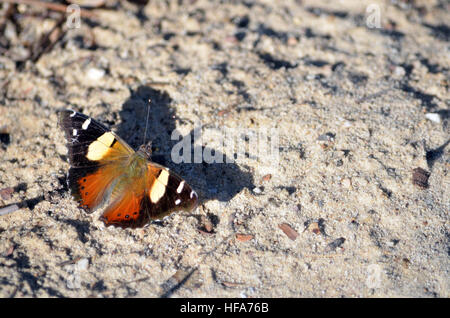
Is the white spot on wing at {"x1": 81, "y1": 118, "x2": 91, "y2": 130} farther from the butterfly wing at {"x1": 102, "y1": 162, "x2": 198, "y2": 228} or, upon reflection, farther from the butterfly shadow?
the butterfly wing at {"x1": 102, "y1": 162, "x2": 198, "y2": 228}

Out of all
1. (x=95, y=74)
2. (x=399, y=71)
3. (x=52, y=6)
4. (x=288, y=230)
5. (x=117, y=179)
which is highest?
(x=52, y=6)

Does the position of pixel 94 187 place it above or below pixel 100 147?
below

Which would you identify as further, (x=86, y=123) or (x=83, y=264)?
(x=86, y=123)

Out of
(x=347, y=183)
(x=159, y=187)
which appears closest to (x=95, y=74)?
(x=159, y=187)

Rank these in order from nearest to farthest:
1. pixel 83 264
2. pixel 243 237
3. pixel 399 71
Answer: pixel 83 264, pixel 243 237, pixel 399 71

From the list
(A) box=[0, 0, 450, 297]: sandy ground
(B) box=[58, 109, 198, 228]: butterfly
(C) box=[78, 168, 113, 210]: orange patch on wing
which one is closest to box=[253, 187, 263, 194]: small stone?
(A) box=[0, 0, 450, 297]: sandy ground

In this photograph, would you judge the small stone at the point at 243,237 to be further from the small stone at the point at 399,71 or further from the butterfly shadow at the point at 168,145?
the small stone at the point at 399,71

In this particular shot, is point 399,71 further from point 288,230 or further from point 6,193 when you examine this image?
point 6,193

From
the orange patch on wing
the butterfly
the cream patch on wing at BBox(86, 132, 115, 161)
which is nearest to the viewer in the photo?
the butterfly
